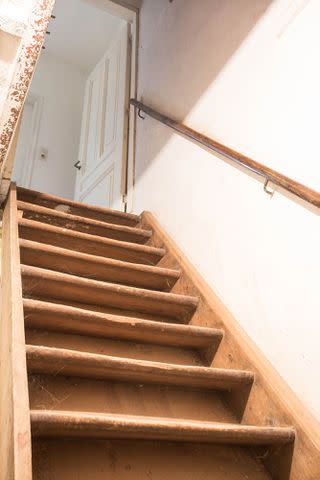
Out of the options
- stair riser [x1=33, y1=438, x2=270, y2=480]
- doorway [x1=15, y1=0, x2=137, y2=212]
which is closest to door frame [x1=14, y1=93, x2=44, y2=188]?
doorway [x1=15, y1=0, x2=137, y2=212]

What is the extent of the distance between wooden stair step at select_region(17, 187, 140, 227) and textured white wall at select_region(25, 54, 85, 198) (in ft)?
8.78

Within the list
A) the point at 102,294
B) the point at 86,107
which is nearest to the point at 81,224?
the point at 102,294

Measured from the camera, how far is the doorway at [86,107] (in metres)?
4.14

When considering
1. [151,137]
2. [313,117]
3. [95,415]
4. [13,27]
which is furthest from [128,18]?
[95,415]

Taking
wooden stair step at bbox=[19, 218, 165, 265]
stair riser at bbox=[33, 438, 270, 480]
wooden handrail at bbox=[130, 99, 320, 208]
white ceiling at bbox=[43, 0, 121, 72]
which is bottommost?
stair riser at bbox=[33, 438, 270, 480]

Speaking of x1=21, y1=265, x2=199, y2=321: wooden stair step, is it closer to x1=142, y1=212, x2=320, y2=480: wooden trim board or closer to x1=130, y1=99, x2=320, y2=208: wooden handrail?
x1=142, y1=212, x2=320, y2=480: wooden trim board

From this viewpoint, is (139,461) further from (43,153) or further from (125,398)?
(43,153)

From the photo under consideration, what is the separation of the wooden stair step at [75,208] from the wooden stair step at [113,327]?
1.33 m

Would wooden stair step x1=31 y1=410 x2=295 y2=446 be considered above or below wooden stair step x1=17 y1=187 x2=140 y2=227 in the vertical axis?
below

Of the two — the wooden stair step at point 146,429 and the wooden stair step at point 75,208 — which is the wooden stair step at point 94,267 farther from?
the wooden stair step at point 146,429

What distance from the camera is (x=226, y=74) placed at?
261 centimetres

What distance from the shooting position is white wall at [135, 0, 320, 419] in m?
1.77

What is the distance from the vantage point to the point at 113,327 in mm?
1828

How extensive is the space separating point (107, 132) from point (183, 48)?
148 centimetres
